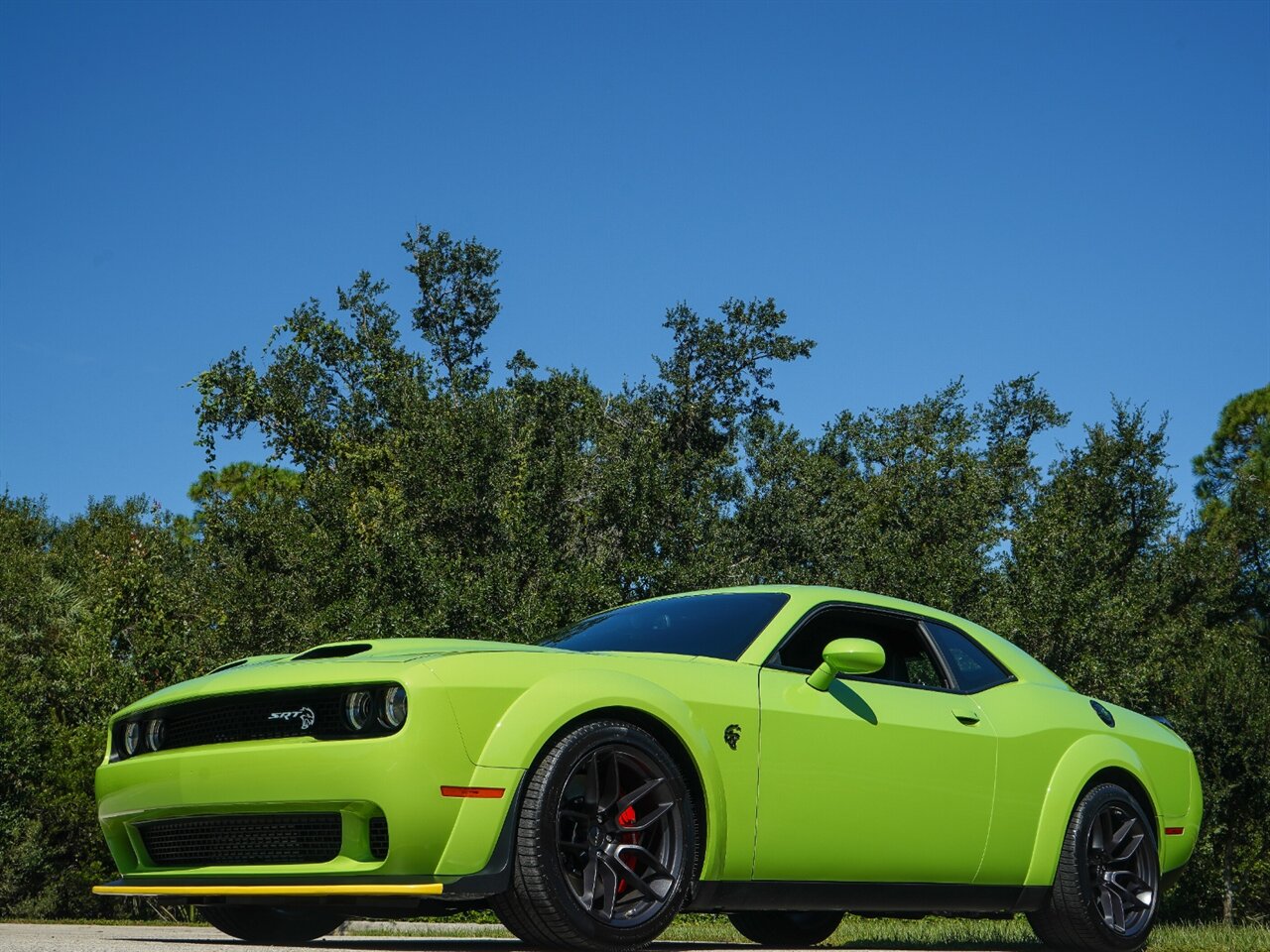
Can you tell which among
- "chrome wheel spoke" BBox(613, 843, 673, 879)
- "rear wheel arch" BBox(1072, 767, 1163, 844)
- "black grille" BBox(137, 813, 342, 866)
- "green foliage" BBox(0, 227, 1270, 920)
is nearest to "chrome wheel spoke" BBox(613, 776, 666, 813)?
"chrome wheel spoke" BBox(613, 843, 673, 879)

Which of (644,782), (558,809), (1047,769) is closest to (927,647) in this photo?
(1047,769)

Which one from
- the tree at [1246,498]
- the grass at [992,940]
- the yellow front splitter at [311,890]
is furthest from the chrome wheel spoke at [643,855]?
the tree at [1246,498]

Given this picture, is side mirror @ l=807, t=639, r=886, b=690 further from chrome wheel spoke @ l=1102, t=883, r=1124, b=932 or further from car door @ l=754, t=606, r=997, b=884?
chrome wheel spoke @ l=1102, t=883, r=1124, b=932

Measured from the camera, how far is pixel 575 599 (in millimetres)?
25375

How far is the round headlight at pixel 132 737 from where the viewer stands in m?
5.54

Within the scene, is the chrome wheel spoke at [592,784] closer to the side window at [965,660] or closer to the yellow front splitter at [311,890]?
the yellow front splitter at [311,890]

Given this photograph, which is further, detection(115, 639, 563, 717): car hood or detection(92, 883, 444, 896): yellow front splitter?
detection(115, 639, 563, 717): car hood

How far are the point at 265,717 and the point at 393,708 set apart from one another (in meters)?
0.56

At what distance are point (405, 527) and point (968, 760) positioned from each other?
21081mm

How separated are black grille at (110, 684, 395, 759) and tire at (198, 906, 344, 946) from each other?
1.08 m

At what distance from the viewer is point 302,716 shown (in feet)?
16.1

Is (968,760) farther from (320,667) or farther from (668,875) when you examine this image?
(320,667)

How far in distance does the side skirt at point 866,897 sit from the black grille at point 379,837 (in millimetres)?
1161

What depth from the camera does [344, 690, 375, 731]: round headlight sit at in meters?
4.79
